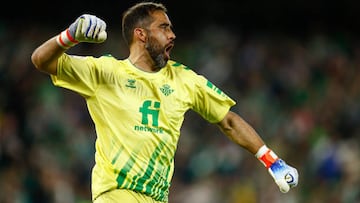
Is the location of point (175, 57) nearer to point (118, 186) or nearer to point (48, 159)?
point (48, 159)

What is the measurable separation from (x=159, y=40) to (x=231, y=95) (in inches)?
284

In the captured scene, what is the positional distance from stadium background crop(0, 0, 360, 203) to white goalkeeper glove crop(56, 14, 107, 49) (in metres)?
5.91

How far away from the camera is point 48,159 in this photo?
1322cm

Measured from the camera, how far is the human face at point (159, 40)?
754 cm

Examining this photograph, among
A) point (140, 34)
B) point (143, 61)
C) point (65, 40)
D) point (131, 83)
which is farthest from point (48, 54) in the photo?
point (140, 34)

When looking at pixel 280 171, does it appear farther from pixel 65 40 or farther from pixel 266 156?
pixel 65 40

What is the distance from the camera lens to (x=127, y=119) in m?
7.20

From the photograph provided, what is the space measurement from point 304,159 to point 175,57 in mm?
2986

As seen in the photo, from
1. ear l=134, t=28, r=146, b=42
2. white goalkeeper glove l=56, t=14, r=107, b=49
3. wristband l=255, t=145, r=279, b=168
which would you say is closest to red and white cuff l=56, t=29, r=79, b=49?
white goalkeeper glove l=56, t=14, r=107, b=49

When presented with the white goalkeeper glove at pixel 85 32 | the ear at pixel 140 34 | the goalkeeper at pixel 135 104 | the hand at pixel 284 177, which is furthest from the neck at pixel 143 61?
the hand at pixel 284 177

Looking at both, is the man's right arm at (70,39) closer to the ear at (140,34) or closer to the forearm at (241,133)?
the ear at (140,34)

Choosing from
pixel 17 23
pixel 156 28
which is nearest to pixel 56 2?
pixel 17 23

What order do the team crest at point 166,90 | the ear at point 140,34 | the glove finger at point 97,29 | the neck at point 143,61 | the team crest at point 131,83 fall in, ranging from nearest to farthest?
the glove finger at point 97,29
the team crest at point 131,83
the team crest at point 166,90
the neck at point 143,61
the ear at point 140,34

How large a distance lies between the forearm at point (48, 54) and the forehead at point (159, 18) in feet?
3.58
